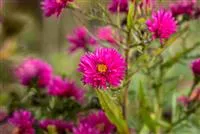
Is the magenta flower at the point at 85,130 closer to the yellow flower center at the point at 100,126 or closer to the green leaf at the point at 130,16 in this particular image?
the yellow flower center at the point at 100,126

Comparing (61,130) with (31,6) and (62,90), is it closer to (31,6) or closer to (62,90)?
(62,90)

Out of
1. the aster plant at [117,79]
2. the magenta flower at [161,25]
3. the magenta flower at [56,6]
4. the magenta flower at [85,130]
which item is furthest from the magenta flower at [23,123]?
the magenta flower at [161,25]

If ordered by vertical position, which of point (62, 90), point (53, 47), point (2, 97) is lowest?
point (53, 47)

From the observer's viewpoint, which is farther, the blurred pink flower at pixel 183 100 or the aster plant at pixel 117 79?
the blurred pink flower at pixel 183 100

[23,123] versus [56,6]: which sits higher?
[56,6]

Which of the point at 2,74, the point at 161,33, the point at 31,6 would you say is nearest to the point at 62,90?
the point at 161,33

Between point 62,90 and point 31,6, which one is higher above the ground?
point 62,90

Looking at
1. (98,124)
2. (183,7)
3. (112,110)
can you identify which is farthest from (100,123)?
(183,7)

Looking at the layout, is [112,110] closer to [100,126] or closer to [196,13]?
[100,126]
